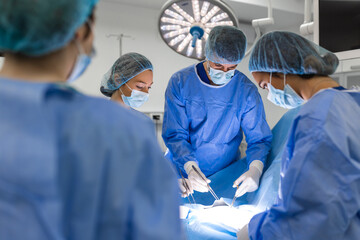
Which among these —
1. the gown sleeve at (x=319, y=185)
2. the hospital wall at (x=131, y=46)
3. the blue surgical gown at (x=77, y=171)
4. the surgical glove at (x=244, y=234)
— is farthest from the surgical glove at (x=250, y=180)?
the hospital wall at (x=131, y=46)

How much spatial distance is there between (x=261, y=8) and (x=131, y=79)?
9.18ft

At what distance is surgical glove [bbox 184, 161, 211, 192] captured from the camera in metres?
1.86

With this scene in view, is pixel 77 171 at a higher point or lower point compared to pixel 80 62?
lower

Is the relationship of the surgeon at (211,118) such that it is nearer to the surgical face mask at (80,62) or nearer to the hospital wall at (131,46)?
the surgical face mask at (80,62)

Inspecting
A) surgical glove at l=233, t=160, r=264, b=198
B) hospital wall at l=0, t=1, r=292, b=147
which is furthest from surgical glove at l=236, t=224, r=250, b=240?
hospital wall at l=0, t=1, r=292, b=147

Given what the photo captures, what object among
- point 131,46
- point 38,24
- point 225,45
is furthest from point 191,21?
point 131,46

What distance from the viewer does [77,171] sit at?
0.55 meters

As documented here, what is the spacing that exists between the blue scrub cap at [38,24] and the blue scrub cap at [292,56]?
86 centimetres

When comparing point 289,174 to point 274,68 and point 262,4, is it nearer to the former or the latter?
point 274,68

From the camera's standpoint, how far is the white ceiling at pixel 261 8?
4.04m

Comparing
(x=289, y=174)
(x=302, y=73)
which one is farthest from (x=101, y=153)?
(x=302, y=73)

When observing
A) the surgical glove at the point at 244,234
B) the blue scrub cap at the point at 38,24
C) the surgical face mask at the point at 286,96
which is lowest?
the surgical glove at the point at 244,234

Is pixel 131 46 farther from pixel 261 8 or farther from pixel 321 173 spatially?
pixel 321 173

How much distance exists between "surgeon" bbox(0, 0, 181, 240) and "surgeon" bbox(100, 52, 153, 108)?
134 centimetres
